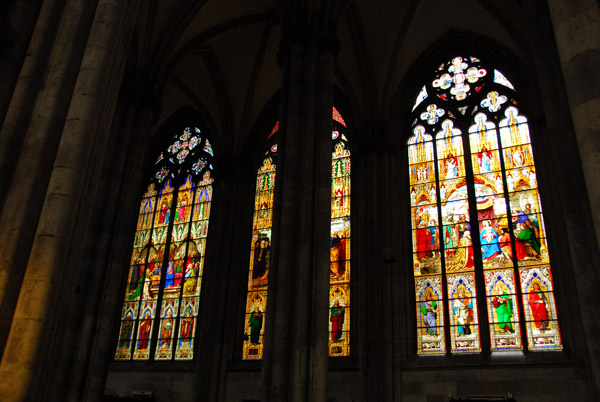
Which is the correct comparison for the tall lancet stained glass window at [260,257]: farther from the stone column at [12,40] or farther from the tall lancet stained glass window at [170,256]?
the stone column at [12,40]

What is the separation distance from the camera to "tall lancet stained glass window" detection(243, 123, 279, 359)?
15.1 metres

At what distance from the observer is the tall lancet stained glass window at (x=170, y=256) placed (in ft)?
52.9

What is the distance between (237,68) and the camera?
17.1m

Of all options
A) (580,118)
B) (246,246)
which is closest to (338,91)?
(246,246)

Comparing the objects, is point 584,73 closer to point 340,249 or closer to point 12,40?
point 12,40

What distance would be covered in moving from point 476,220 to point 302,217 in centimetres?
597

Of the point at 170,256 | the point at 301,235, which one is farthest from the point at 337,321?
the point at 170,256

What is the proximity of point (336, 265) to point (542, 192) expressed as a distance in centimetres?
564

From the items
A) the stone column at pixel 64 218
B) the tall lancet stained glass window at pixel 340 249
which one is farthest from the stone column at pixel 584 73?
the tall lancet stained glass window at pixel 340 249

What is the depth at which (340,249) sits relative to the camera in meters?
15.0

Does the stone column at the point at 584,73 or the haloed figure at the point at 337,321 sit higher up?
the stone column at the point at 584,73

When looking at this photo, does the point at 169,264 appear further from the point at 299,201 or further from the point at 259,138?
the point at 299,201

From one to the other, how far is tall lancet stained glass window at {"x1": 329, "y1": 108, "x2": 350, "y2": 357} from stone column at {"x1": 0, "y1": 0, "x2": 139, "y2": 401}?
314 inches

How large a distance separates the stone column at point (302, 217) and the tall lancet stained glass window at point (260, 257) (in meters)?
4.72
